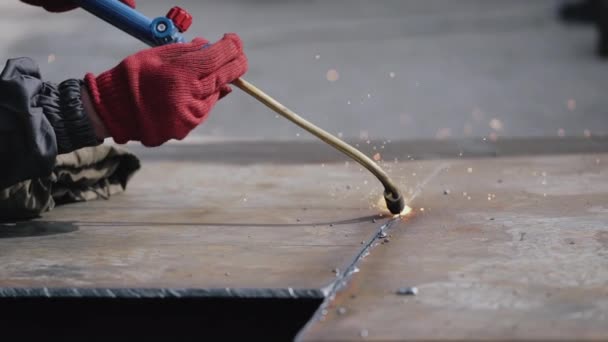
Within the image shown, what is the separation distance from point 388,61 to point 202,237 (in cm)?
503

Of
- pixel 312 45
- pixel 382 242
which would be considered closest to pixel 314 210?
pixel 382 242

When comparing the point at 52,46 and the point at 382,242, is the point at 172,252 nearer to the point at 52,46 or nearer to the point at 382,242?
the point at 382,242

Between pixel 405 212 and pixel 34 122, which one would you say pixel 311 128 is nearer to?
pixel 405 212

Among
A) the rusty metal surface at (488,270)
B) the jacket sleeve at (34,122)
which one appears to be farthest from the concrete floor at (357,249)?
the jacket sleeve at (34,122)

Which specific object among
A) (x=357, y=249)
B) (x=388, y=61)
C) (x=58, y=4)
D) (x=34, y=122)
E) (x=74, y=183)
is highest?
(x=58, y=4)

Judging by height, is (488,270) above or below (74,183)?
above

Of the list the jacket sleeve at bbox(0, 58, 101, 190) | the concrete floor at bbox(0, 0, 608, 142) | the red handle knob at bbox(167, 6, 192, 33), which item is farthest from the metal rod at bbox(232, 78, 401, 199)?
the concrete floor at bbox(0, 0, 608, 142)

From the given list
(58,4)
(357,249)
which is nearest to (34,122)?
(58,4)

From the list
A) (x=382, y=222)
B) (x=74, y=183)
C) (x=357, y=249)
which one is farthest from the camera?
(x=74, y=183)

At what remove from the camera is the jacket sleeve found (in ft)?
5.72

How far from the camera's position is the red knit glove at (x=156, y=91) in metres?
1.76

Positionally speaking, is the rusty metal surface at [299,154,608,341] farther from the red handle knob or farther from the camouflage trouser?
the camouflage trouser

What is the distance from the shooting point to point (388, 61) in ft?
22.2

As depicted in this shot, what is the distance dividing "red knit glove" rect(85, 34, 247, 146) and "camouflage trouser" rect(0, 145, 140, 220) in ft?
1.15
